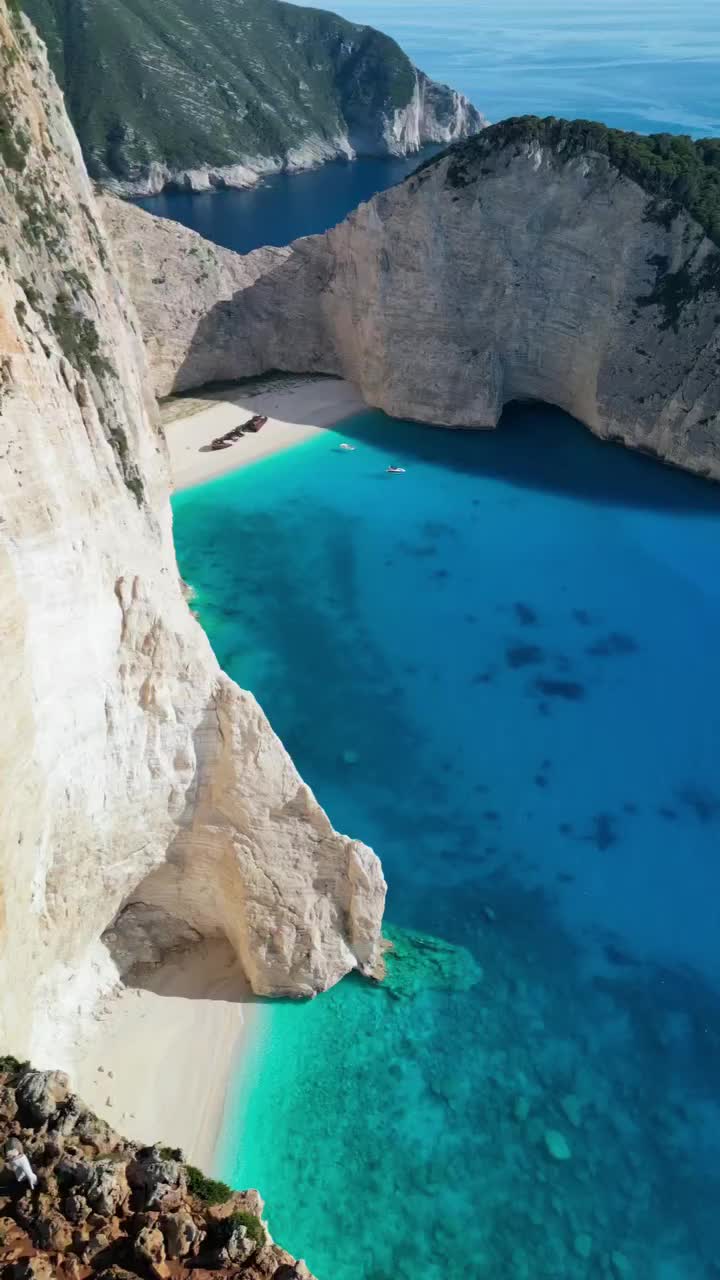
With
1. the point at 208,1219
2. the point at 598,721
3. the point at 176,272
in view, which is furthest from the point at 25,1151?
the point at 176,272

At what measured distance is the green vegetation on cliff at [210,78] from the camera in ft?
348

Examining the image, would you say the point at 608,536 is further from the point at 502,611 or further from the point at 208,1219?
the point at 208,1219

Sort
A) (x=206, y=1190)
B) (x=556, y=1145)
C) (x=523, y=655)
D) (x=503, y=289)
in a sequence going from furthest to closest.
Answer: (x=503, y=289)
(x=523, y=655)
(x=556, y=1145)
(x=206, y=1190)

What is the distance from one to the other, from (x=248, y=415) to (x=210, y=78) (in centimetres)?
9288

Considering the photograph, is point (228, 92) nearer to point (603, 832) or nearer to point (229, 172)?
point (229, 172)

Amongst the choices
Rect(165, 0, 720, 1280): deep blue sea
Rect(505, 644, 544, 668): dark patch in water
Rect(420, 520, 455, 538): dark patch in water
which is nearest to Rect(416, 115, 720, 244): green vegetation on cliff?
Rect(165, 0, 720, 1280): deep blue sea

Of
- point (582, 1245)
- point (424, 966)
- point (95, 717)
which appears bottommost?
point (582, 1245)

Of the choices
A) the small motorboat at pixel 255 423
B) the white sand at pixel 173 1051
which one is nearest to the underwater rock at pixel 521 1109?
the white sand at pixel 173 1051

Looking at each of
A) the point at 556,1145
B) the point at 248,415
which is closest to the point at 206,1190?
the point at 556,1145

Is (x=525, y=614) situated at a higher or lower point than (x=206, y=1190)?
lower

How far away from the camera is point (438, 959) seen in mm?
20938

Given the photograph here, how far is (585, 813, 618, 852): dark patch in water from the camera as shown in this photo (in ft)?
80.4

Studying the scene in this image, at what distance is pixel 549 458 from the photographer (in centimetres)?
4556

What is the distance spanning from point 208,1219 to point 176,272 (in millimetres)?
46968
